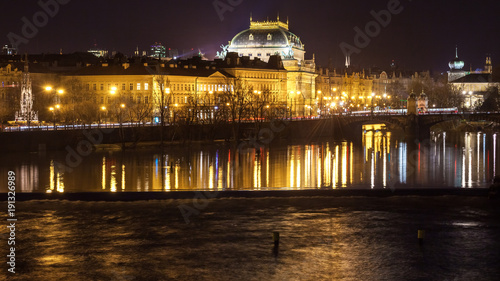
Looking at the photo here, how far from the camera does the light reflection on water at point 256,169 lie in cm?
3644

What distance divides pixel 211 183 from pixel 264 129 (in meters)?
34.3

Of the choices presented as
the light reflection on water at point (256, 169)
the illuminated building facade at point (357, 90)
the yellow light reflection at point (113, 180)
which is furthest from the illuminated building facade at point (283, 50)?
the yellow light reflection at point (113, 180)

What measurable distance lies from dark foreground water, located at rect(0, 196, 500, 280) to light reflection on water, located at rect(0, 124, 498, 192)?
6628 millimetres

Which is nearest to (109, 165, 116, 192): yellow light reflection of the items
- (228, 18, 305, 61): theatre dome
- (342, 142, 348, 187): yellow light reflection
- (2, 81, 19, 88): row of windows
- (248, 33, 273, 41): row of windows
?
(342, 142, 348, 187): yellow light reflection

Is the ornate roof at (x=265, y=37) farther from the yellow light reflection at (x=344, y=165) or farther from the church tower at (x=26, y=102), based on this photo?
the church tower at (x=26, y=102)

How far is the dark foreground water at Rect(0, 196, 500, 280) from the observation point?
1770cm

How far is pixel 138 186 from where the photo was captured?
1394 inches

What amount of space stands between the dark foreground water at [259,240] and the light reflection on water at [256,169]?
6.63 meters

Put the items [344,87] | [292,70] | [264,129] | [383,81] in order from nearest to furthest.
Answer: [264,129] < [292,70] < [344,87] < [383,81]

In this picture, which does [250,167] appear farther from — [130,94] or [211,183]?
[130,94]

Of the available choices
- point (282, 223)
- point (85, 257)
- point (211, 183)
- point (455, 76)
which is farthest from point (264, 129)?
point (455, 76)

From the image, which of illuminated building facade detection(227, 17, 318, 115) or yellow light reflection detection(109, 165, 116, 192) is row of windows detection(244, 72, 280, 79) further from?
yellow light reflection detection(109, 165, 116, 192)

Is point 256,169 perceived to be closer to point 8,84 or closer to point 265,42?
point 8,84

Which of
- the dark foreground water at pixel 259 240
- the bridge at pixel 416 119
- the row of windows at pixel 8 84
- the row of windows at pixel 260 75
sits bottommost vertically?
the dark foreground water at pixel 259 240
